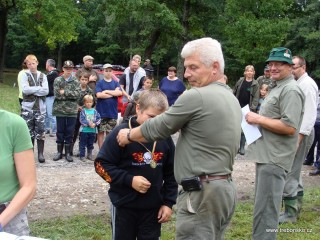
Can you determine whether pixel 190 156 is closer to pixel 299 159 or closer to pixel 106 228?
pixel 106 228

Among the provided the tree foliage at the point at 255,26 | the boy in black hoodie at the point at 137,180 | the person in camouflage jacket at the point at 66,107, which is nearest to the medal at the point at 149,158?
the boy in black hoodie at the point at 137,180


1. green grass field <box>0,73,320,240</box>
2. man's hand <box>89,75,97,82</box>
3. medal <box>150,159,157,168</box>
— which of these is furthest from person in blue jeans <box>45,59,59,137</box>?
medal <box>150,159,157,168</box>

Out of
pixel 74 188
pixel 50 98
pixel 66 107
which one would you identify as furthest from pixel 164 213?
pixel 50 98

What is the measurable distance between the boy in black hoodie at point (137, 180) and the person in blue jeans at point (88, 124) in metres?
5.08

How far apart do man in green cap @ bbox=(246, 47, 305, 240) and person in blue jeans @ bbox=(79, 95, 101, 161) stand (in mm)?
4582

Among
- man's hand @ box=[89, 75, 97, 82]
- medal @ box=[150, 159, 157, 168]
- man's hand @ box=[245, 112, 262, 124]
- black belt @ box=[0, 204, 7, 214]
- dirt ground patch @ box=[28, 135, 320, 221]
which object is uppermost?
man's hand @ box=[245, 112, 262, 124]

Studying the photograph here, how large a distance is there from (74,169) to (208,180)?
5.13 m

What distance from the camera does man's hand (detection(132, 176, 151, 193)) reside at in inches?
120

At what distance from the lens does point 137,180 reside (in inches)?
120

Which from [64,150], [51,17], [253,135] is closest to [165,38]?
[51,17]

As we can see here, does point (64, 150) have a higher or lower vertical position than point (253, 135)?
lower

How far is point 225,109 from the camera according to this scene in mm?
2752

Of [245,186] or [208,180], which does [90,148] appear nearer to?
[245,186]

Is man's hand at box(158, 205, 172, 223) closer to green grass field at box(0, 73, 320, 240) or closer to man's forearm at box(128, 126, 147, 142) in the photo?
man's forearm at box(128, 126, 147, 142)
